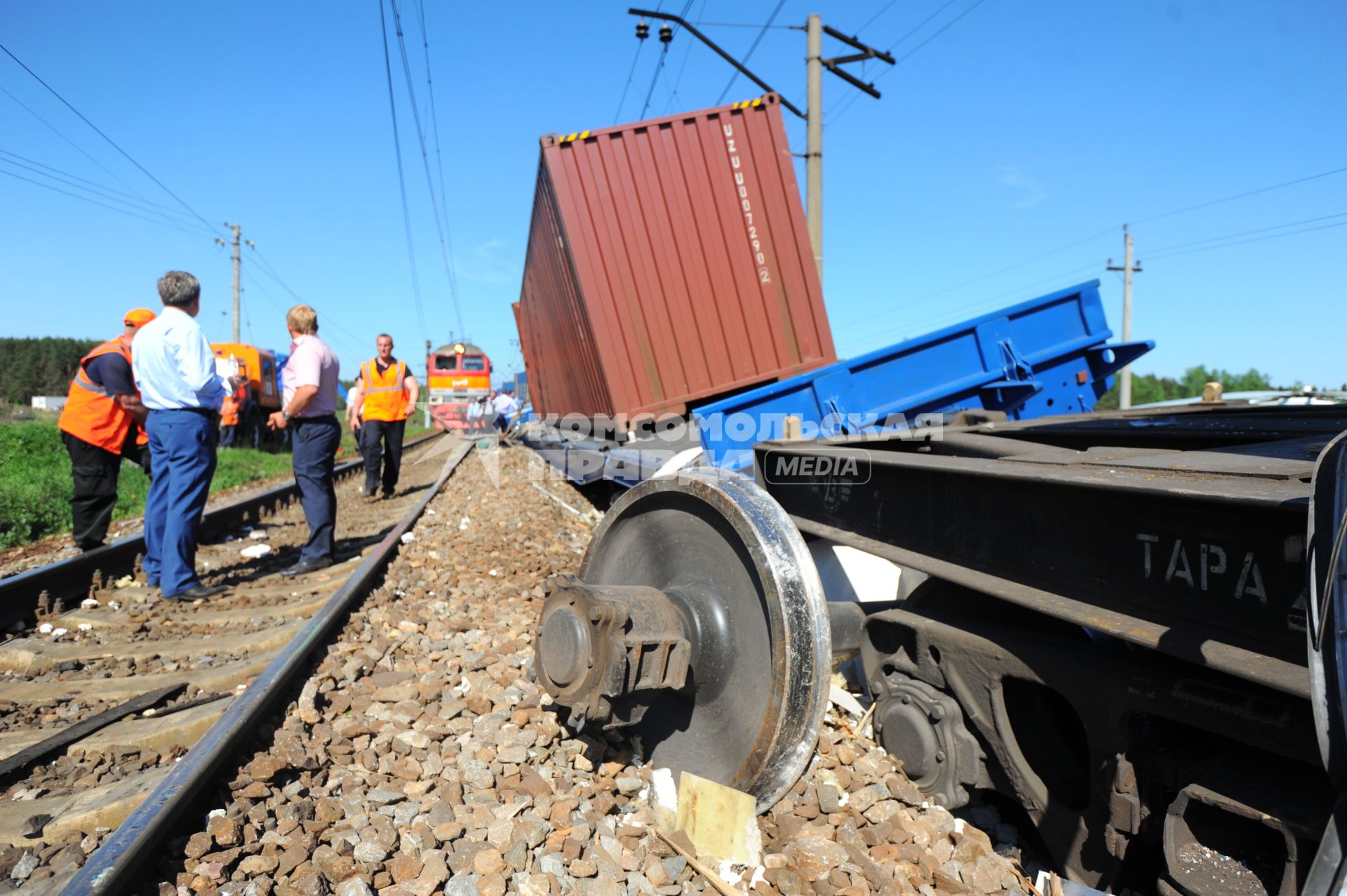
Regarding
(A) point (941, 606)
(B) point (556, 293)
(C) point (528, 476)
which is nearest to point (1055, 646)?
(A) point (941, 606)

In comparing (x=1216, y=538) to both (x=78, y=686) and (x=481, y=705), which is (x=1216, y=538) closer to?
(x=481, y=705)

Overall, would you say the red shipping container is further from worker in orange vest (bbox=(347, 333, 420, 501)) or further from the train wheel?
the train wheel

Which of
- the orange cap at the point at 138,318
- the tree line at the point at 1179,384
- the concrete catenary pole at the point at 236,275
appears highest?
the concrete catenary pole at the point at 236,275

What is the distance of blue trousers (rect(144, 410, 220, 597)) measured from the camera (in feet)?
15.2

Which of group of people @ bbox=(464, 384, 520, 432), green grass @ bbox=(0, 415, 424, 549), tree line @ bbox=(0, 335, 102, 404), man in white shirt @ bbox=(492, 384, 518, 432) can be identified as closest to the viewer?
green grass @ bbox=(0, 415, 424, 549)

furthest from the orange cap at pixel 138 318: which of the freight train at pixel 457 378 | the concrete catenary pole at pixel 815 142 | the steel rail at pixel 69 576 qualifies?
the freight train at pixel 457 378

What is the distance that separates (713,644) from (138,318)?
4813 mm

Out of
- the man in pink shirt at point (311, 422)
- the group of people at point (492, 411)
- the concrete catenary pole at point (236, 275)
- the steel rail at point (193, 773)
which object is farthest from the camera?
the concrete catenary pole at point (236, 275)

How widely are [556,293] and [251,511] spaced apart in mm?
4288

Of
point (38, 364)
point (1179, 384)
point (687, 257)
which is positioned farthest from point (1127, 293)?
point (38, 364)

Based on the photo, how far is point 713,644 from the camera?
2271 mm

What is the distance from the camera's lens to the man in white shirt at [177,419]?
15.1ft

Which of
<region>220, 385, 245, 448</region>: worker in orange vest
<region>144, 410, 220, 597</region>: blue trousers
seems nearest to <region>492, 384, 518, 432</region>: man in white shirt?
<region>220, 385, 245, 448</region>: worker in orange vest

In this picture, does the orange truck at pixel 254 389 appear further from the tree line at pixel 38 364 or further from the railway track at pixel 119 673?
the tree line at pixel 38 364
